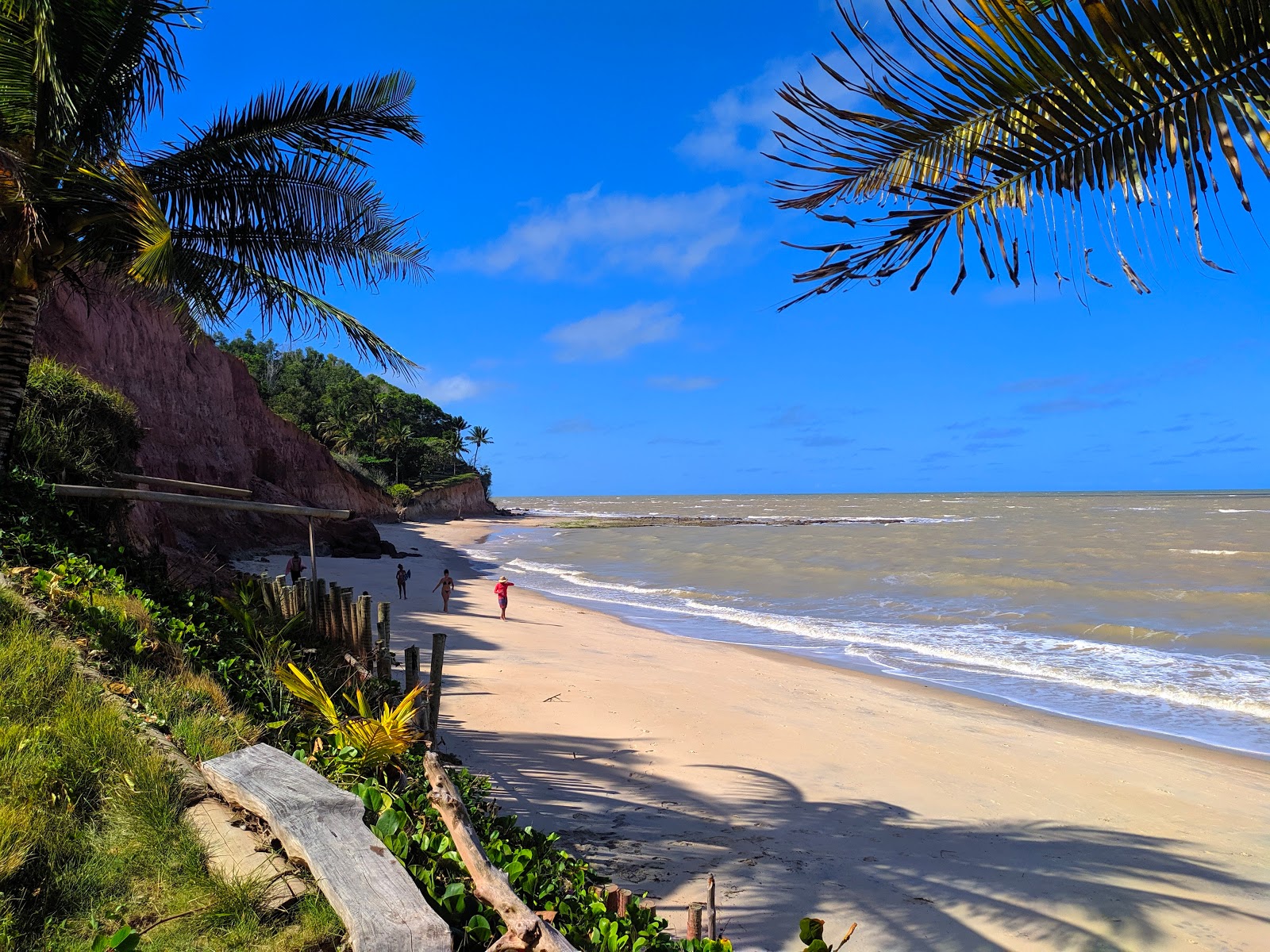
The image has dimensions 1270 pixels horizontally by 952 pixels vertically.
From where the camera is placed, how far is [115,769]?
3551 mm

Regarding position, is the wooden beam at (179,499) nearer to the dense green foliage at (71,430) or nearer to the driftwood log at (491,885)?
the dense green foliage at (71,430)

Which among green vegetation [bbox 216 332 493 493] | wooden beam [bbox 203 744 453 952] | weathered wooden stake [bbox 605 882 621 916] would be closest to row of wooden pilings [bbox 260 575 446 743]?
wooden beam [bbox 203 744 453 952]

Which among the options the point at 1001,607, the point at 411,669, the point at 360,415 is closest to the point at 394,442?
the point at 360,415

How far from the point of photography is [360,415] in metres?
66.6

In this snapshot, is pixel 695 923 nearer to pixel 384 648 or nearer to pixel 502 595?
pixel 384 648

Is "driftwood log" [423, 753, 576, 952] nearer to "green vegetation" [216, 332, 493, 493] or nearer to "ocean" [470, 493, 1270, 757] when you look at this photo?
"ocean" [470, 493, 1270, 757]

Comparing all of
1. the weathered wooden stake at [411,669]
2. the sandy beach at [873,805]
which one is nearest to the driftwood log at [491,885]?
the sandy beach at [873,805]

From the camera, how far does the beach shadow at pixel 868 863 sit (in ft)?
16.9

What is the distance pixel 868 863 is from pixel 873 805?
139 centimetres

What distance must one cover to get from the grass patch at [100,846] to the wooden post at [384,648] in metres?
3.04

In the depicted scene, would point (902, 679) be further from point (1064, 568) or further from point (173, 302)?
point (1064, 568)

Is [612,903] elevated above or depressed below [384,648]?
below

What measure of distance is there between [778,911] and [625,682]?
21.5ft

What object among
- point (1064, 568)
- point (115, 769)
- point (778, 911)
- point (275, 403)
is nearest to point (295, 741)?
point (115, 769)
